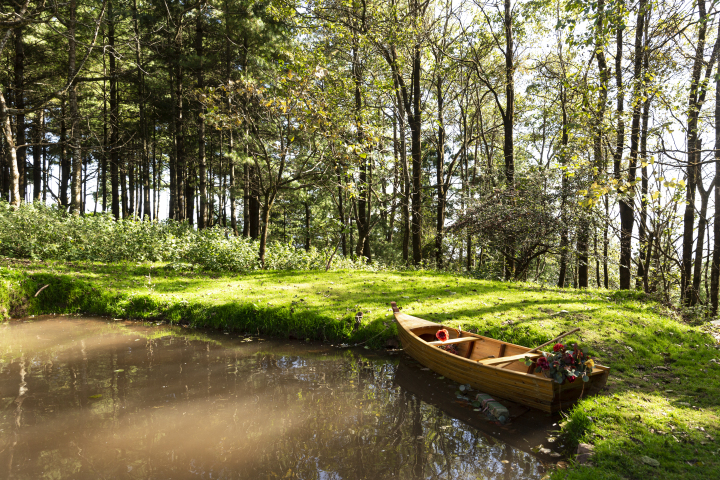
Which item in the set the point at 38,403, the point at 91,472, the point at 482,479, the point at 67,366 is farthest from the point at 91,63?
the point at 482,479

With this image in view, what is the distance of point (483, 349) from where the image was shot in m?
6.95

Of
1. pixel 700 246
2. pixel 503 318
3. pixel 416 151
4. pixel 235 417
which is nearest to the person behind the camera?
pixel 235 417

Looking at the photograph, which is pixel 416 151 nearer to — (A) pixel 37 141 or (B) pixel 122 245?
(B) pixel 122 245

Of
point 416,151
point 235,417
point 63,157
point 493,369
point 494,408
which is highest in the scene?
point 63,157

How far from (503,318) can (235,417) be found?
5.76 metres

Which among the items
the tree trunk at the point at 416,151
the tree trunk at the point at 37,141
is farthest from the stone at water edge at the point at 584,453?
the tree trunk at the point at 37,141

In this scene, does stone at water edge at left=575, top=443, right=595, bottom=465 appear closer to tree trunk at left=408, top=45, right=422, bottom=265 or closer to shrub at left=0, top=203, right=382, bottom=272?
shrub at left=0, top=203, right=382, bottom=272

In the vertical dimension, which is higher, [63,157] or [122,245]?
[63,157]

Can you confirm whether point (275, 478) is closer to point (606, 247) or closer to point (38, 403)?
point (38, 403)

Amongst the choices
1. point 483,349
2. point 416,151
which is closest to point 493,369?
point 483,349

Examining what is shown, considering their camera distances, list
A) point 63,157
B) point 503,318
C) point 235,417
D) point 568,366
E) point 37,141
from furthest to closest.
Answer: point 37,141
point 63,157
point 503,318
point 235,417
point 568,366

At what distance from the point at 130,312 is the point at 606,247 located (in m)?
16.2

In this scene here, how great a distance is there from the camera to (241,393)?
6121mm

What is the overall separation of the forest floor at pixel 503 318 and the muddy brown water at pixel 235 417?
2.86 feet
